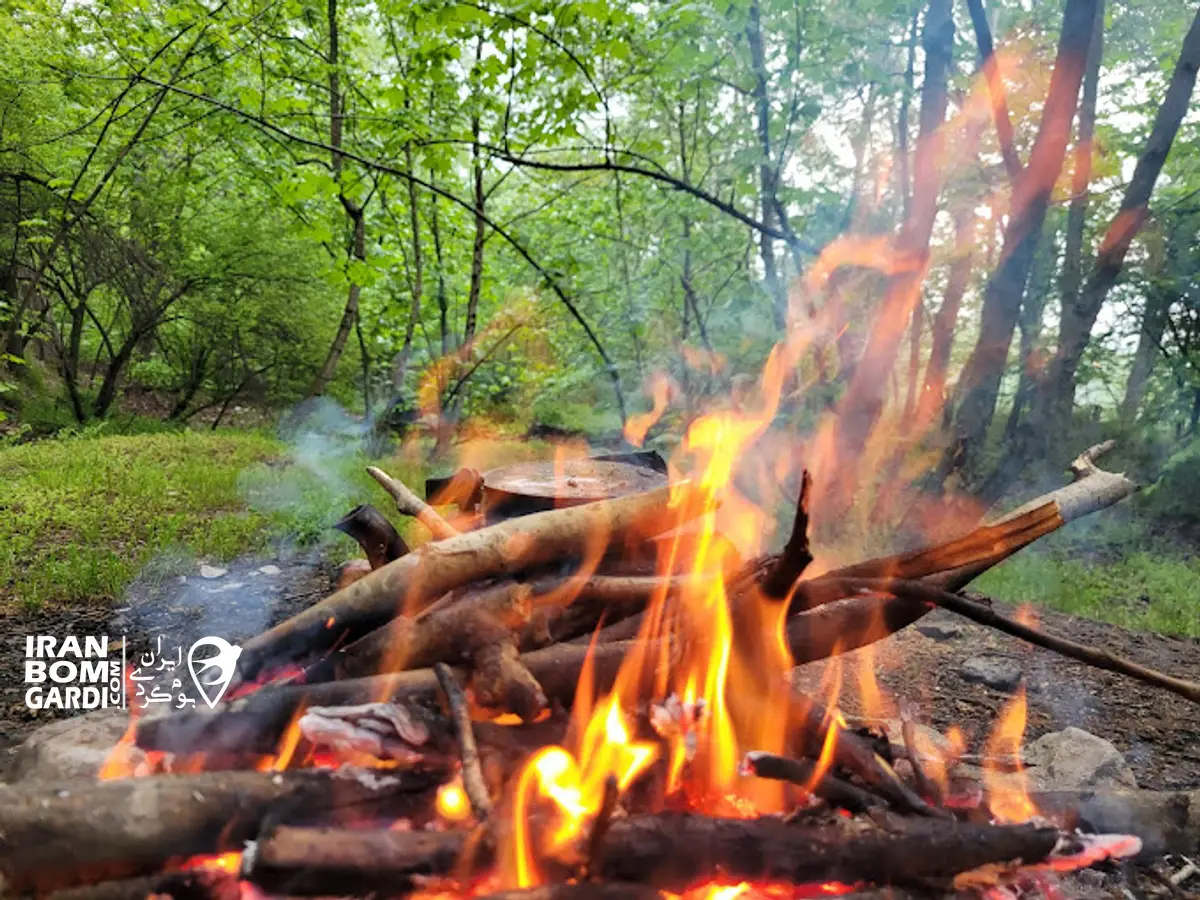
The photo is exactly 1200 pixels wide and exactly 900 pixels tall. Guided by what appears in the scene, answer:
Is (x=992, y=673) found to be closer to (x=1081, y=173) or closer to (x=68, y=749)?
(x=68, y=749)

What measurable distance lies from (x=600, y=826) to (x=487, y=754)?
408 mm

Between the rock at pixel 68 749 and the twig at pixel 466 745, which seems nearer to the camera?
the twig at pixel 466 745

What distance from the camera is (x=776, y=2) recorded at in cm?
555

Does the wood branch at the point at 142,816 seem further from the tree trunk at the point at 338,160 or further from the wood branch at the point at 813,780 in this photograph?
the tree trunk at the point at 338,160

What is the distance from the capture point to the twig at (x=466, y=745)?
1595mm

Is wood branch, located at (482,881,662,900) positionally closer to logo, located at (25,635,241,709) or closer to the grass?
logo, located at (25,635,241,709)

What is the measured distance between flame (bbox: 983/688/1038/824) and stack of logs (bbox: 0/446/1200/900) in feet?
0.41

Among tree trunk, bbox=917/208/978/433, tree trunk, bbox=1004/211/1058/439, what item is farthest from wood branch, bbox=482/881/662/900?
tree trunk, bbox=1004/211/1058/439

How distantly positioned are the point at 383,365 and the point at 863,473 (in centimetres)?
1306

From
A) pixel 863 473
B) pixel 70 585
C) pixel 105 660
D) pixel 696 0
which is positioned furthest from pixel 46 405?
pixel 863 473

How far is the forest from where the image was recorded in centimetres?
594

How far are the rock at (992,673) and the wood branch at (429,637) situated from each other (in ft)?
10.2

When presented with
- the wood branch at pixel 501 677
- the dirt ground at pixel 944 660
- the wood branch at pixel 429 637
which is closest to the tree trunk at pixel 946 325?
the dirt ground at pixel 944 660

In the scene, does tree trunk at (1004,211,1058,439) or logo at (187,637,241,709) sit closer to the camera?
logo at (187,637,241,709)
